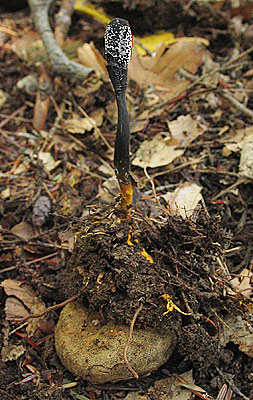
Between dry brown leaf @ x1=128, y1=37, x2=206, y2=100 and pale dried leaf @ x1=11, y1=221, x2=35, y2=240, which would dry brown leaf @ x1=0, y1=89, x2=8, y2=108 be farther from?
pale dried leaf @ x1=11, y1=221, x2=35, y2=240

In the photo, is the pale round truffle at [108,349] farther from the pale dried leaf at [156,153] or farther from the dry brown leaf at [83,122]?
the dry brown leaf at [83,122]

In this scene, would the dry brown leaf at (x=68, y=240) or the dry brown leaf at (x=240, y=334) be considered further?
the dry brown leaf at (x=68, y=240)

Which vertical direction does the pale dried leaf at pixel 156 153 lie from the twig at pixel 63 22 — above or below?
below

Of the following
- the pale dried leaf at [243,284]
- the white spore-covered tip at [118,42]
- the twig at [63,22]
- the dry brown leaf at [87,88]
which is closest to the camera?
the white spore-covered tip at [118,42]

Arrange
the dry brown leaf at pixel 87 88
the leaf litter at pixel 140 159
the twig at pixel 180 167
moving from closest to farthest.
Result: the leaf litter at pixel 140 159, the twig at pixel 180 167, the dry brown leaf at pixel 87 88

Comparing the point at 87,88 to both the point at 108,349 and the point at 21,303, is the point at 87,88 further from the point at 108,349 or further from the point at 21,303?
the point at 108,349

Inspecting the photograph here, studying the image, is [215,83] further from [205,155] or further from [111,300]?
[111,300]

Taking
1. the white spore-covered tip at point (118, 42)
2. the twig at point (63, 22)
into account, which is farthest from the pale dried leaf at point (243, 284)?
the twig at point (63, 22)
